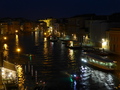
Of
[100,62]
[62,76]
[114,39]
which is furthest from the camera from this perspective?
[114,39]

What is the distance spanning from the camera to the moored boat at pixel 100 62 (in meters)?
18.4

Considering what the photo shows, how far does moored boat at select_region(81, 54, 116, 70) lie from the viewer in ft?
60.4

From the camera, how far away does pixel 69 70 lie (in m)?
18.5

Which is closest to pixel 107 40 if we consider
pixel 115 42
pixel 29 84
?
pixel 115 42

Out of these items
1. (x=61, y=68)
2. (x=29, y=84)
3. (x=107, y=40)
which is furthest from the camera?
(x=107, y=40)

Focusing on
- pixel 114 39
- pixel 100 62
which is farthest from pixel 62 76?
pixel 114 39

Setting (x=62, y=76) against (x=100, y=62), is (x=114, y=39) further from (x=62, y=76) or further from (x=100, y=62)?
(x=62, y=76)

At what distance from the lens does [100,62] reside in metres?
19.2

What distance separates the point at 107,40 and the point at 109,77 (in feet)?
40.0

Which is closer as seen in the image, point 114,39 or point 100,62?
point 100,62

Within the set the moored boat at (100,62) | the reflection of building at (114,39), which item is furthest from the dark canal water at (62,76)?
the reflection of building at (114,39)

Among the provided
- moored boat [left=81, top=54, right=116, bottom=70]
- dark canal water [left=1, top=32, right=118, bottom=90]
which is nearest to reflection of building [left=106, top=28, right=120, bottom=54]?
moored boat [left=81, top=54, right=116, bottom=70]

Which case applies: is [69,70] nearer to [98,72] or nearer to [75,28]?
[98,72]

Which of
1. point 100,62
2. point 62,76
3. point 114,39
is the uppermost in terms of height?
point 114,39
